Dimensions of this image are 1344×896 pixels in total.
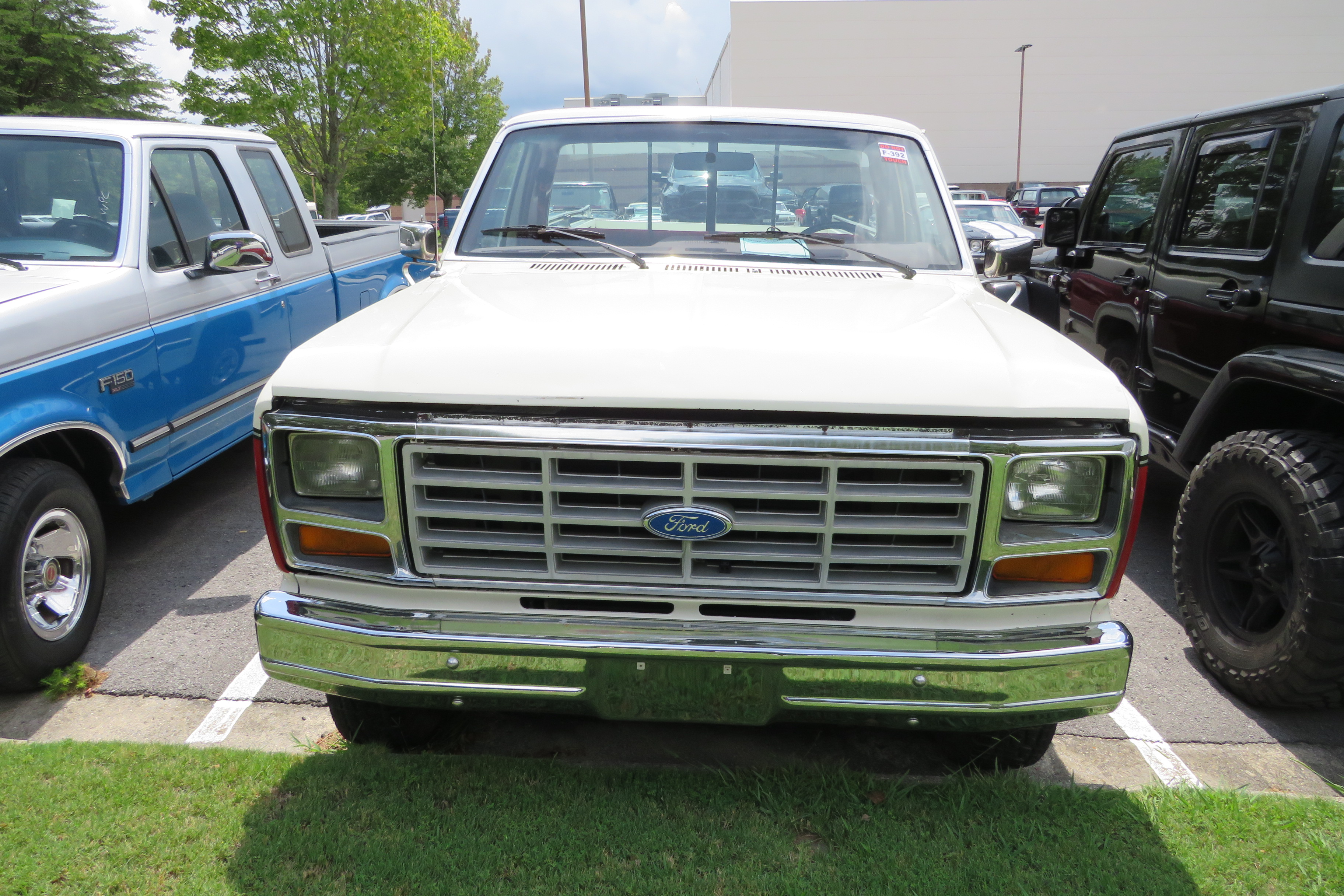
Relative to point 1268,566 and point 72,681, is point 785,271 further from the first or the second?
point 72,681

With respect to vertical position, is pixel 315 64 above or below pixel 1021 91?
below

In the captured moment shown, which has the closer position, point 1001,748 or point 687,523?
point 687,523

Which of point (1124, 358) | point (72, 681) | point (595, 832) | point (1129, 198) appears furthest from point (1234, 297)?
point (72, 681)

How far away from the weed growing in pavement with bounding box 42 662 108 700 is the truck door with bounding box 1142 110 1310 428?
4.72 m

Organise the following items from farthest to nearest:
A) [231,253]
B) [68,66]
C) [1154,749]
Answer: [68,66] → [231,253] → [1154,749]

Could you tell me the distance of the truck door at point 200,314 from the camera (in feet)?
14.0

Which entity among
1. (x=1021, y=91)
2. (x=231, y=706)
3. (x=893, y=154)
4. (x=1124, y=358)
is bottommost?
(x=231, y=706)

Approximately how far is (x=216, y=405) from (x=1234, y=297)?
4759 millimetres

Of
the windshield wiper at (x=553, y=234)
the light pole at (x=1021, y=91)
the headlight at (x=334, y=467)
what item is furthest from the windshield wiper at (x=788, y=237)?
the light pole at (x=1021, y=91)

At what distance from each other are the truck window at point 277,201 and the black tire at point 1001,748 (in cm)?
471

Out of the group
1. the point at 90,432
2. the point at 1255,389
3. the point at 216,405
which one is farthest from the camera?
the point at 216,405

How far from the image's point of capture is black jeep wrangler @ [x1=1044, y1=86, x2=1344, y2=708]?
10.2 feet

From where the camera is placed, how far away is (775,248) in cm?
340

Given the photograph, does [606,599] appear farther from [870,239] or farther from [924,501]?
[870,239]
